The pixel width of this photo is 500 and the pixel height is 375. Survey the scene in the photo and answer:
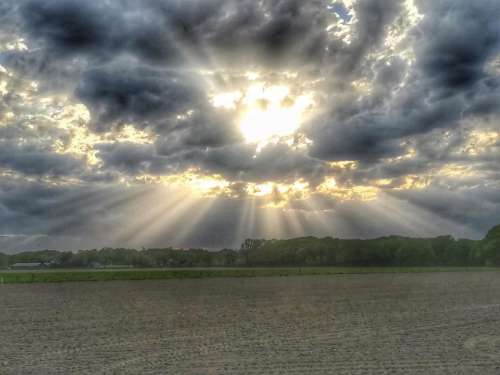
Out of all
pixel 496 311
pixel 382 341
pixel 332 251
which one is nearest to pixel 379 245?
pixel 332 251

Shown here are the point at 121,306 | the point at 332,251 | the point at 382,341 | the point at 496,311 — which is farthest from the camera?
the point at 332,251

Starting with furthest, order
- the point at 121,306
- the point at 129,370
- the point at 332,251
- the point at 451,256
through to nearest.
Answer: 1. the point at 332,251
2. the point at 451,256
3. the point at 121,306
4. the point at 129,370

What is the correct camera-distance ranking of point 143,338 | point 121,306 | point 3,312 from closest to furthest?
point 143,338, point 3,312, point 121,306

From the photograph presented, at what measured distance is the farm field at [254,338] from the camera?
18.3 metres

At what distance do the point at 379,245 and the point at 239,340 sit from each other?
589 ft

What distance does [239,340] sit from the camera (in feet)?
78.3

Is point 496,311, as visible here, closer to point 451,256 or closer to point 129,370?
point 129,370

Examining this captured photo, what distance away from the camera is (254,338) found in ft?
79.9

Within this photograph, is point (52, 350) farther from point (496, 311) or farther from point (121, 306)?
point (496, 311)

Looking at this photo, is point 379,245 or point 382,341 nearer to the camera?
point 382,341

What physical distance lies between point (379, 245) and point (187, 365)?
18517 cm

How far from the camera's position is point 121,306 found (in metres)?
42.0

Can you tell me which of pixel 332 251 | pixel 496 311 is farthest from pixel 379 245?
pixel 496 311

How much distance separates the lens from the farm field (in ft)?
60.1
